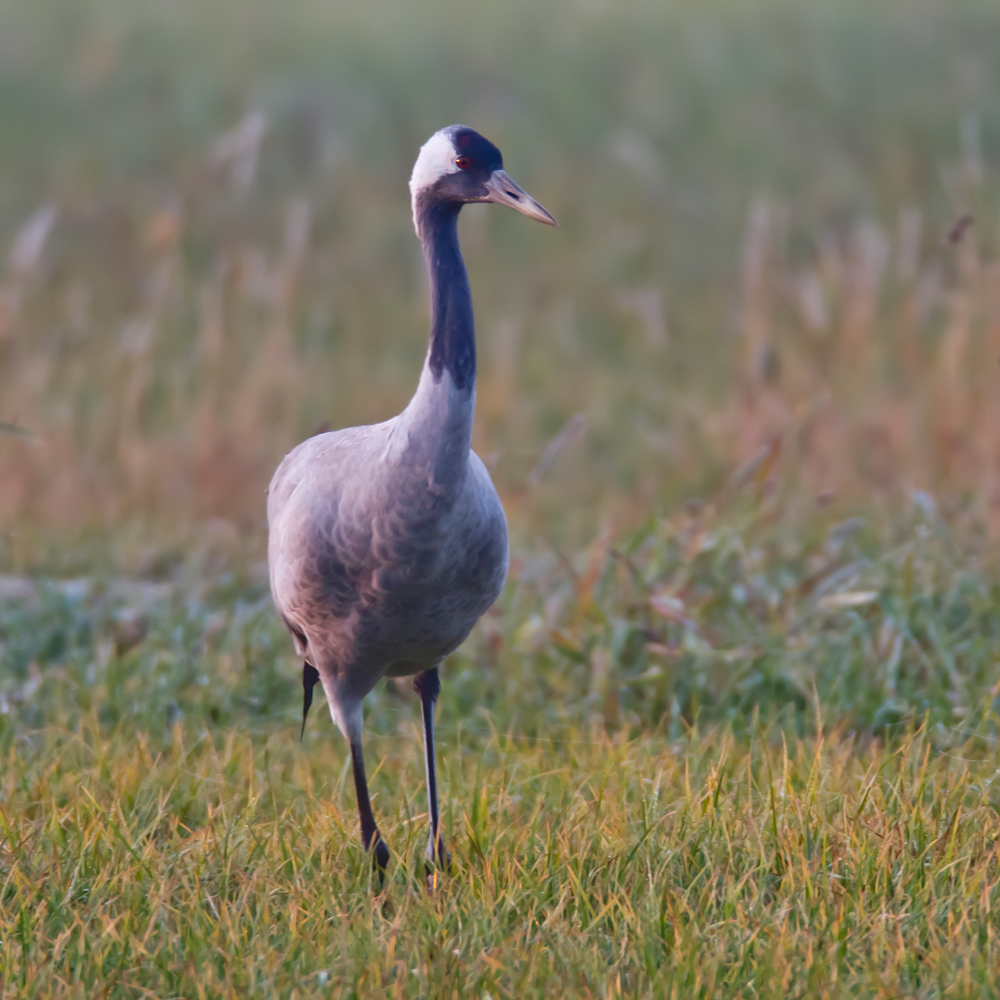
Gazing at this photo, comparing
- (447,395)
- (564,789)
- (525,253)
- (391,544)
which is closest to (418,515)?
(391,544)

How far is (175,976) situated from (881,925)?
4.50ft

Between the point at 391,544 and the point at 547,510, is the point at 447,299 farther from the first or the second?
the point at 547,510

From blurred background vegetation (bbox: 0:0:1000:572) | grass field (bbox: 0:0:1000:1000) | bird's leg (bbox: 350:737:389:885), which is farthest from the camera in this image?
blurred background vegetation (bbox: 0:0:1000:572)

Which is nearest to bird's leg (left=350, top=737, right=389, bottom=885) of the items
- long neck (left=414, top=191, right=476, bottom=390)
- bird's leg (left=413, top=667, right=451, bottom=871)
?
bird's leg (left=413, top=667, right=451, bottom=871)

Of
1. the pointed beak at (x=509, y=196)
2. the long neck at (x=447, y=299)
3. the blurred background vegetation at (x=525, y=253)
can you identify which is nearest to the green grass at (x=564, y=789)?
the blurred background vegetation at (x=525, y=253)

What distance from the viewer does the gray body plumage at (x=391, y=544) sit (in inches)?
120

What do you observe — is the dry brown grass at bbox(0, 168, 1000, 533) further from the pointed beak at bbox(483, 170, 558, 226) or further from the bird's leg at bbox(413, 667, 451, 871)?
the pointed beak at bbox(483, 170, 558, 226)

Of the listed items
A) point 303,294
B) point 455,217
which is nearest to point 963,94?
point 303,294

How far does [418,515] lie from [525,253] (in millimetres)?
8094

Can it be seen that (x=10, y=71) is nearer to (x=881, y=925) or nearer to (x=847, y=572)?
(x=847, y=572)

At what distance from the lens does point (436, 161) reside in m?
3.18

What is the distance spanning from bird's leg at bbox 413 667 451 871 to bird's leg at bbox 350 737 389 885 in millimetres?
111

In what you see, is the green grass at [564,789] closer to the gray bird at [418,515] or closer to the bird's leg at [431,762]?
the bird's leg at [431,762]

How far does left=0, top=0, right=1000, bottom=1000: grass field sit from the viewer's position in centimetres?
296
